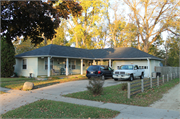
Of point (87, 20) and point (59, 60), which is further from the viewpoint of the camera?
point (87, 20)

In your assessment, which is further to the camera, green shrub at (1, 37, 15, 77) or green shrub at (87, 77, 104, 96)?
green shrub at (1, 37, 15, 77)

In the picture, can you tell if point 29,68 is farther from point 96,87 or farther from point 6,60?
point 96,87

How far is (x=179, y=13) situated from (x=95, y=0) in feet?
60.1

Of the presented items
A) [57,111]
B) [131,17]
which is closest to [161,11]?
[131,17]

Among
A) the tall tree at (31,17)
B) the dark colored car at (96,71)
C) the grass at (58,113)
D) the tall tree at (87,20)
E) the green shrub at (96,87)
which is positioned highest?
the tall tree at (87,20)

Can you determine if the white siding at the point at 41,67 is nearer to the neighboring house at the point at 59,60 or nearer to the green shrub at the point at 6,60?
the neighboring house at the point at 59,60

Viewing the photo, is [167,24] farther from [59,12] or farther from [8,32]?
[8,32]

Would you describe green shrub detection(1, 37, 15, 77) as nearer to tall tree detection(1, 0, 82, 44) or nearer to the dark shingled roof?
the dark shingled roof

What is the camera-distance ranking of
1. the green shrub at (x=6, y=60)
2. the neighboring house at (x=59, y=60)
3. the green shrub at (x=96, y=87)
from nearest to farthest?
the green shrub at (x=96, y=87), the green shrub at (x=6, y=60), the neighboring house at (x=59, y=60)

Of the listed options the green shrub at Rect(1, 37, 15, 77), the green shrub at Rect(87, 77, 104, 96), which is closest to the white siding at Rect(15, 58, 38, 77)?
the green shrub at Rect(1, 37, 15, 77)

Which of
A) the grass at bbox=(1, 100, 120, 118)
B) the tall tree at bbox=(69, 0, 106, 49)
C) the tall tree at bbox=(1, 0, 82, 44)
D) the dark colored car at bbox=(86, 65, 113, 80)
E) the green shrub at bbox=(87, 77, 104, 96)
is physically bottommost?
the grass at bbox=(1, 100, 120, 118)

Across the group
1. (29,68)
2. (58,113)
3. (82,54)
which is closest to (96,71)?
Result: (82,54)

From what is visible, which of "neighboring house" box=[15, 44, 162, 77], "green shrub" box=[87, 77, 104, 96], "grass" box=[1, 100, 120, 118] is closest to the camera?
"grass" box=[1, 100, 120, 118]

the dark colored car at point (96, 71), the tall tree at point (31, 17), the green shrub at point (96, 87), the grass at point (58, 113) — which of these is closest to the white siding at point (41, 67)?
the dark colored car at point (96, 71)
